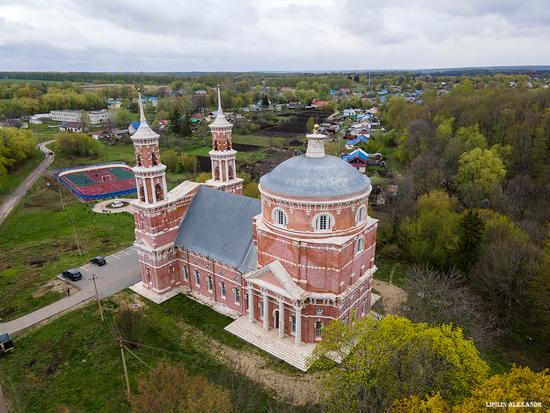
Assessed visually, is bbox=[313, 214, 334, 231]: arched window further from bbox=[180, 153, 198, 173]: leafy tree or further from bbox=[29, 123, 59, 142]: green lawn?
bbox=[29, 123, 59, 142]: green lawn

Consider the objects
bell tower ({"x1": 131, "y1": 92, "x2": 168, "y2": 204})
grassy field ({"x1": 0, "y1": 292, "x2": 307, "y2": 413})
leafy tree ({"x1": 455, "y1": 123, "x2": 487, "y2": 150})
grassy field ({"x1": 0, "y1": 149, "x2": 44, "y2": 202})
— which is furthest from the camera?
grassy field ({"x1": 0, "y1": 149, "x2": 44, "y2": 202})

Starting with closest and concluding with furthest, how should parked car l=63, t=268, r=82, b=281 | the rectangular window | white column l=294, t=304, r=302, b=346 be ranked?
white column l=294, t=304, r=302, b=346 → the rectangular window → parked car l=63, t=268, r=82, b=281

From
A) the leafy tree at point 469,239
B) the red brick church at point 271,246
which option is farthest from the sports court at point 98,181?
the leafy tree at point 469,239

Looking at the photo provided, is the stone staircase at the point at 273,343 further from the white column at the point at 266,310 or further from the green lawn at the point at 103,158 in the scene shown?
the green lawn at the point at 103,158

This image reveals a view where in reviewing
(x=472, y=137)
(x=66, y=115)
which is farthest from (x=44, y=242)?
(x=66, y=115)

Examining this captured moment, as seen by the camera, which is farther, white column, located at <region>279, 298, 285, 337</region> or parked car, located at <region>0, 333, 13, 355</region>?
parked car, located at <region>0, 333, 13, 355</region>

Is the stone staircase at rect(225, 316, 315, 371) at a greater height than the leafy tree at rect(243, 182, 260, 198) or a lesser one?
lesser

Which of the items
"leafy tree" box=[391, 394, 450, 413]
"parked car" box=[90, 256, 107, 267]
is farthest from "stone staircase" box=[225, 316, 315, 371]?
"parked car" box=[90, 256, 107, 267]

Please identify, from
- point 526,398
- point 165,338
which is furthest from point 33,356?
point 526,398
